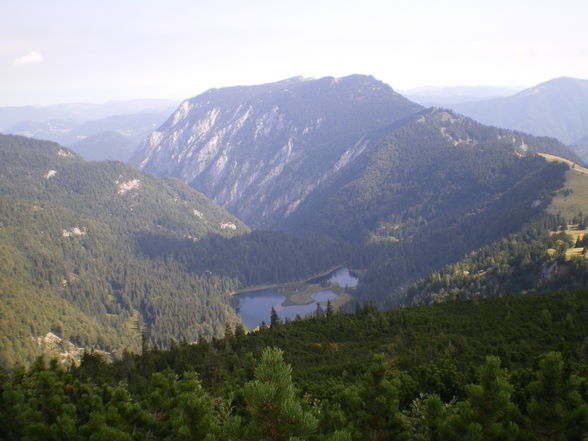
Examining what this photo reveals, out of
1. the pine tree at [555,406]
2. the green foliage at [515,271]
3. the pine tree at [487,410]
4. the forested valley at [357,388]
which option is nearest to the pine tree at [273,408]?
the forested valley at [357,388]

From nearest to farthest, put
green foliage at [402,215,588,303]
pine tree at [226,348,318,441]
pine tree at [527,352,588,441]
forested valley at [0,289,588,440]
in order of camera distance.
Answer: pine tree at [226,348,318,441]
forested valley at [0,289,588,440]
pine tree at [527,352,588,441]
green foliage at [402,215,588,303]

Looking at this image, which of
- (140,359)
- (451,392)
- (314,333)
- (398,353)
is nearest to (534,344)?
(398,353)

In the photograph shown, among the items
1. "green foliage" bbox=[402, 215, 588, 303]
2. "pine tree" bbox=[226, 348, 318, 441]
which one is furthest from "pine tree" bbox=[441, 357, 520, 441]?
"green foliage" bbox=[402, 215, 588, 303]

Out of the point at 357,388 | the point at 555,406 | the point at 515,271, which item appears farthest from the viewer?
the point at 515,271

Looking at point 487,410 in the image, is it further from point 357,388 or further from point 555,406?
point 357,388

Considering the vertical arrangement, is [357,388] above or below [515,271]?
above

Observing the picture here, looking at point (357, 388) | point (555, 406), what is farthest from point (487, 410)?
point (357, 388)

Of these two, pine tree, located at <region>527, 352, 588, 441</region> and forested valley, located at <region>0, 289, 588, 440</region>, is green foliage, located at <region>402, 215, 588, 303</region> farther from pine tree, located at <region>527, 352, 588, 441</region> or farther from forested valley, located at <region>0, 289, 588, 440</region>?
pine tree, located at <region>527, 352, 588, 441</region>

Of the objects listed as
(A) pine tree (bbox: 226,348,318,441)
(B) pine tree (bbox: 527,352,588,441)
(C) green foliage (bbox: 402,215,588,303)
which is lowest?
(C) green foliage (bbox: 402,215,588,303)

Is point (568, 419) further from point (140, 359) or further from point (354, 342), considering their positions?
point (140, 359)

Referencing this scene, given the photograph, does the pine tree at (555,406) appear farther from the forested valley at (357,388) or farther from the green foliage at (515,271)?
the green foliage at (515,271)

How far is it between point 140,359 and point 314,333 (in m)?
44.7

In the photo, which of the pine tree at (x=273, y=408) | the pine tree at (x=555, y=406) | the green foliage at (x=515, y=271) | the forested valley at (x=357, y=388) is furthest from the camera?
the green foliage at (x=515, y=271)

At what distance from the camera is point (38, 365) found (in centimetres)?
4881
